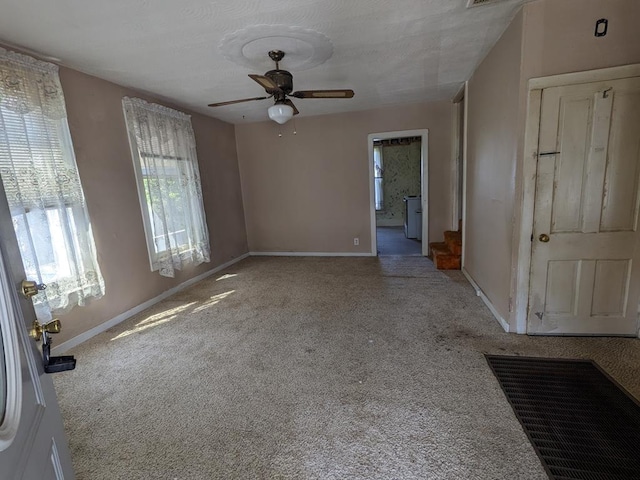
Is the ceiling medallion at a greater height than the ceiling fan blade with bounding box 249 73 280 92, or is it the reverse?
the ceiling medallion

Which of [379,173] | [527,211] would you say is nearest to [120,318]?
[527,211]

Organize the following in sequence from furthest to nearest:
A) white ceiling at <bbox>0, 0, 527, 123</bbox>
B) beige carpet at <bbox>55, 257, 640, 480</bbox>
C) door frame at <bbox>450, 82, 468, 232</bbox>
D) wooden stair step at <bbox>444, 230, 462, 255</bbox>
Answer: door frame at <bbox>450, 82, 468, 232</bbox> → wooden stair step at <bbox>444, 230, 462, 255</bbox> → white ceiling at <bbox>0, 0, 527, 123</bbox> → beige carpet at <bbox>55, 257, 640, 480</bbox>

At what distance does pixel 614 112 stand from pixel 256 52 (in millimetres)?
2718

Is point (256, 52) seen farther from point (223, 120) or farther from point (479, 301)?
point (479, 301)

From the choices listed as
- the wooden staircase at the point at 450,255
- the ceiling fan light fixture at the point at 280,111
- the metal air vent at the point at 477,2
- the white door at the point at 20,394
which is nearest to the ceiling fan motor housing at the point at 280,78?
the ceiling fan light fixture at the point at 280,111

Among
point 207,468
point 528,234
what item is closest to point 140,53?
point 207,468

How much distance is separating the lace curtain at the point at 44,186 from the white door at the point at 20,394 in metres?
1.96

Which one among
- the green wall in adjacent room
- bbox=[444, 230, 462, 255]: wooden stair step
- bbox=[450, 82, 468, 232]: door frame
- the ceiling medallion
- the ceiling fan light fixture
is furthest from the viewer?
the green wall in adjacent room

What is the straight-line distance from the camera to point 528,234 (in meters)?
2.31

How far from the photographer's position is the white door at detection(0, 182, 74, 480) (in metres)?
0.58

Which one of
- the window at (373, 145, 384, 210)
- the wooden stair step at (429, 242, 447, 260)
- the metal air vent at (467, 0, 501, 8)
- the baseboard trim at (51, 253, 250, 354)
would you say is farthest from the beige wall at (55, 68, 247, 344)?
the window at (373, 145, 384, 210)

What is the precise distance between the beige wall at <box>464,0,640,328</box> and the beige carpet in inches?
24.6

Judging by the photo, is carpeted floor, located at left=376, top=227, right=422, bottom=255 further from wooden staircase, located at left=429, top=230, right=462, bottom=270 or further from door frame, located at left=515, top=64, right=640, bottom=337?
door frame, located at left=515, top=64, right=640, bottom=337

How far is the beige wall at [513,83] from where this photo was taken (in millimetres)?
2004
